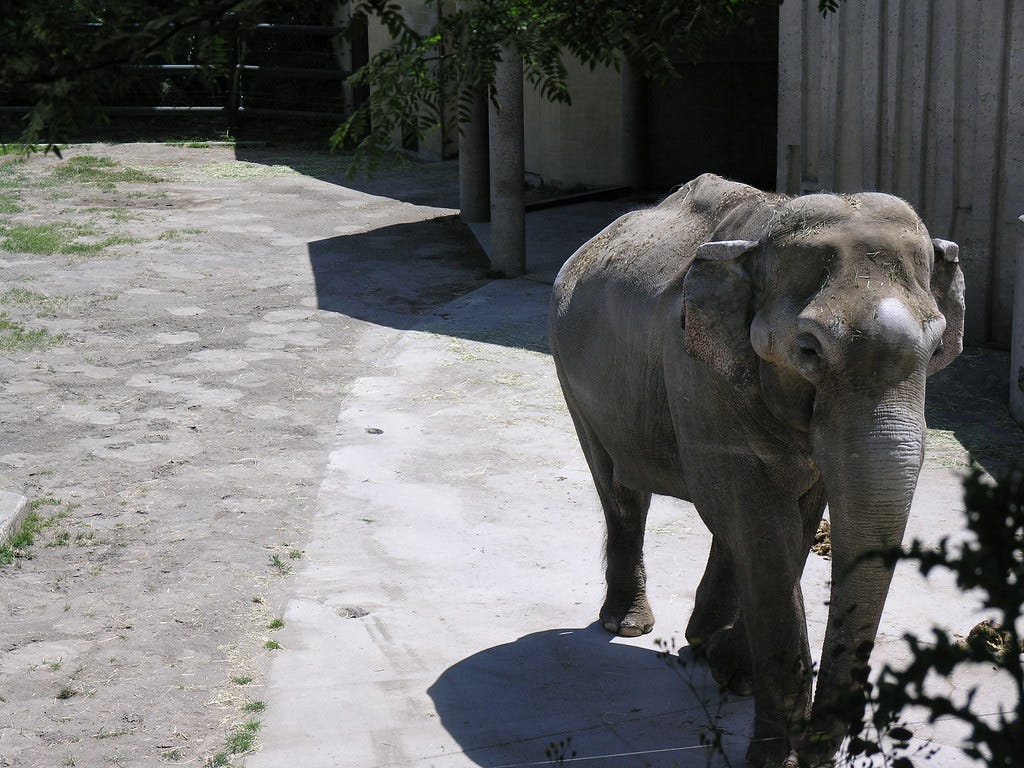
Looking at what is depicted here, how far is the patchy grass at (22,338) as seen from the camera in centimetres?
909

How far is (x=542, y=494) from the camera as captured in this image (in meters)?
6.23

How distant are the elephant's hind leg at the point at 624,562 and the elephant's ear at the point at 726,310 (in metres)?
1.33

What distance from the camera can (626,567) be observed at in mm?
4676

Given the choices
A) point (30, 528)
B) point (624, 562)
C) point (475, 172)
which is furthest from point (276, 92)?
point (624, 562)

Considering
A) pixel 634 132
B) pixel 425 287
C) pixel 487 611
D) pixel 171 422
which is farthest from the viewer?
pixel 634 132

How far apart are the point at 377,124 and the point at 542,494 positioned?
4021 mm

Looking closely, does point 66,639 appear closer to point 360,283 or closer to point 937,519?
point 937,519

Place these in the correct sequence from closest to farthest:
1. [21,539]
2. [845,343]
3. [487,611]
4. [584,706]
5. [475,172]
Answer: [845,343] → [584,706] → [487,611] → [21,539] → [475,172]

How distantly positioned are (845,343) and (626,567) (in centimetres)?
190

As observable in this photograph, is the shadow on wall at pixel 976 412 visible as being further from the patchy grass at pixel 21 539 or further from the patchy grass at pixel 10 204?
the patchy grass at pixel 10 204

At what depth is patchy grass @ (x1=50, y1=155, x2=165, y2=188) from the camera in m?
Result: 17.2

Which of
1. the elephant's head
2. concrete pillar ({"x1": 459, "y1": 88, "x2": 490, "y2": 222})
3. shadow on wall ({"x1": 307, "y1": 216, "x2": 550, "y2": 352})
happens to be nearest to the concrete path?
the elephant's head

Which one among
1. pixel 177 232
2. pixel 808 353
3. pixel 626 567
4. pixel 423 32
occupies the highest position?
pixel 423 32

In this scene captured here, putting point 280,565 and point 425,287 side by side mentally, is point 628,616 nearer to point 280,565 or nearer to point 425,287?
point 280,565
